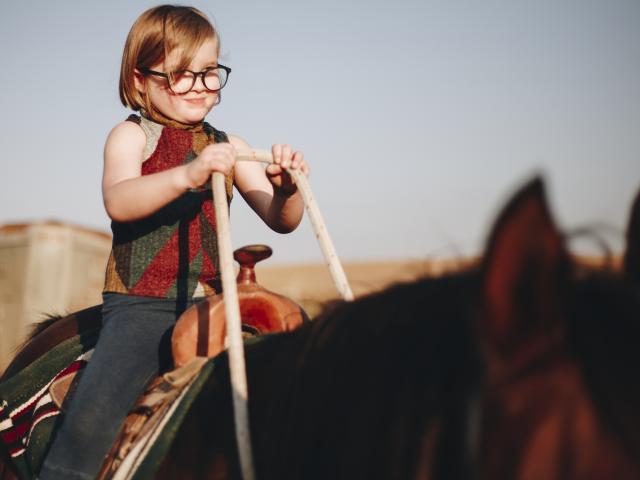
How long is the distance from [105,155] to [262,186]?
0.66m

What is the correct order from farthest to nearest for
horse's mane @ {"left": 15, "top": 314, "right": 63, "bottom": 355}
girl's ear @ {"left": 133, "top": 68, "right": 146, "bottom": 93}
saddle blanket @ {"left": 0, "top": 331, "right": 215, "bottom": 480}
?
1. horse's mane @ {"left": 15, "top": 314, "right": 63, "bottom": 355}
2. girl's ear @ {"left": 133, "top": 68, "right": 146, "bottom": 93}
3. saddle blanket @ {"left": 0, "top": 331, "right": 215, "bottom": 480}

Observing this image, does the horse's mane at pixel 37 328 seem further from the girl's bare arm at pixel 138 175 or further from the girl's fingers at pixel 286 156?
the girl's fingers at pixel 286 156

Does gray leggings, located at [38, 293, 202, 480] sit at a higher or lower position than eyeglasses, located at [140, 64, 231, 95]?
lower

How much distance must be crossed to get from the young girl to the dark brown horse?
2.72ft

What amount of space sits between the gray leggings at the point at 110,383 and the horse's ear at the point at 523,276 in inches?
53.9

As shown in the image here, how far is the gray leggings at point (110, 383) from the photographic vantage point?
189 centimetres

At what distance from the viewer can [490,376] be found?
3.14 feet

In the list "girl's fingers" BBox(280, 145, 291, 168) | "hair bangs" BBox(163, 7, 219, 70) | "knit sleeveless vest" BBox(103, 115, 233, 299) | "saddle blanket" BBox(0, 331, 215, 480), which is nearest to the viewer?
"saddle blanket" BBox(0, 331, 215, 480)

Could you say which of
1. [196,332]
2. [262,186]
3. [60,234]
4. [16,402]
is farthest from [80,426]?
[60,234]

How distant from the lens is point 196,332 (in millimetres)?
1872

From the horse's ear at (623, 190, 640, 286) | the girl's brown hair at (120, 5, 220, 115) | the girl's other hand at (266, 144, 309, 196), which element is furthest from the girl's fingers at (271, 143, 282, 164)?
the horse's ear at (623, 190, 640, 286)

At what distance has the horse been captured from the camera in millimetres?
915

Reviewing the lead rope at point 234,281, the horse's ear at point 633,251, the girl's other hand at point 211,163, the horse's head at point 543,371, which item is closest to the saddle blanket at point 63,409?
the lead rope at point 234,281

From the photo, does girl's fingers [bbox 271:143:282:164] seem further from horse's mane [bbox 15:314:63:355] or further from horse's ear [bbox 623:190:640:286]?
horse's mane [bbox 15:314:63:355]
